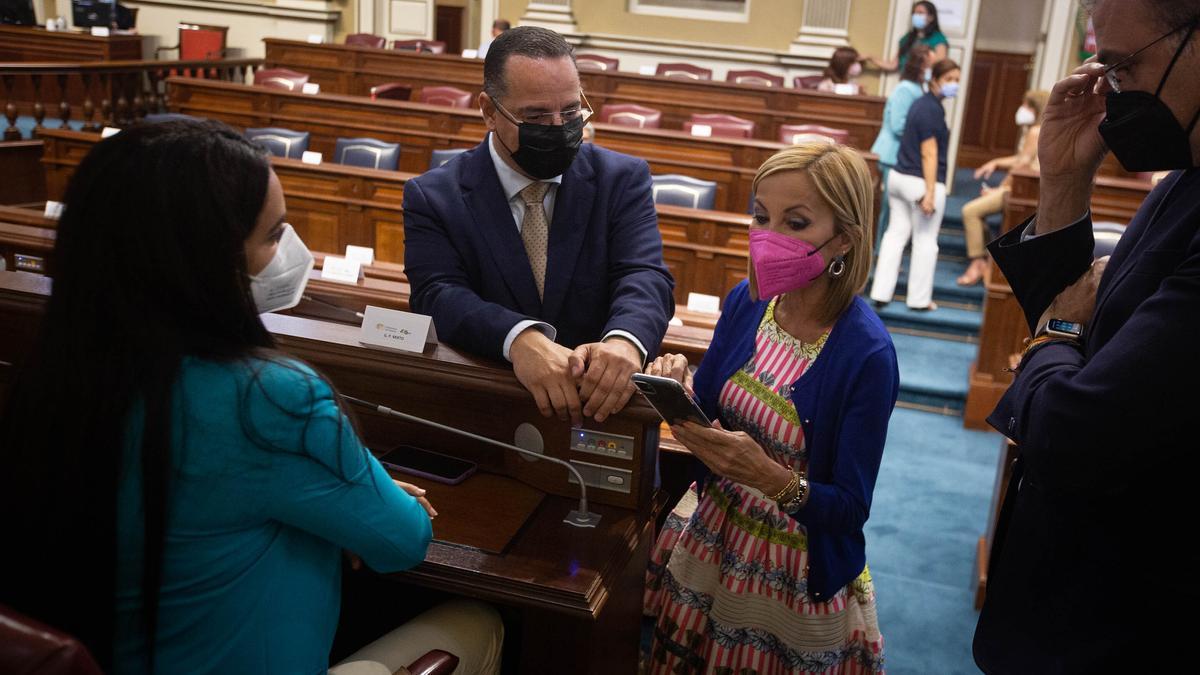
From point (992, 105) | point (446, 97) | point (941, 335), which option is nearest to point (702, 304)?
point (941, 335)

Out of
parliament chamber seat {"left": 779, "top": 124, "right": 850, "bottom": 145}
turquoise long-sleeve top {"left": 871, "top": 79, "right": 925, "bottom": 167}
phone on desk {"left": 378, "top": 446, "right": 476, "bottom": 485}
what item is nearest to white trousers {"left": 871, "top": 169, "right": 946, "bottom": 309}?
turquoise long-sleeve top {"left": 871, "top": 79, "right": 925, "bottom": 167}

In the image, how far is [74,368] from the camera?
1.03 m

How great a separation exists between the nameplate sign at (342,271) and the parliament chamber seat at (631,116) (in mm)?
3455

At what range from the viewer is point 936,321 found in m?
5.64

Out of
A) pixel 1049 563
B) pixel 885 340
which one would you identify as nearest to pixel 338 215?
pixel 885 340

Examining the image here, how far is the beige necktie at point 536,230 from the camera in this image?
6.16 feet

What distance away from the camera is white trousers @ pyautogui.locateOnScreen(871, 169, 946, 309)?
561 cm

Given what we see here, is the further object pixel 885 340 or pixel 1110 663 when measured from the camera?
pixel 885 340

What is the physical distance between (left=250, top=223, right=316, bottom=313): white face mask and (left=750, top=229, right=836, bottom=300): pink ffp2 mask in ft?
2.27

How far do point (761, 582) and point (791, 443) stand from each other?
0.25m

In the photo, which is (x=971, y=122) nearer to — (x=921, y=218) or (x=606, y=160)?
(x=921, y=218)

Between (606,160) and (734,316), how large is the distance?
1.40 feet

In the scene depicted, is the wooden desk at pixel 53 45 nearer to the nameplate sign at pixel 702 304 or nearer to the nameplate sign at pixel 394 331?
the nameplate sign at pixel 702 304

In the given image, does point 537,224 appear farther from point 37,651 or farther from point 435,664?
point 37,651
